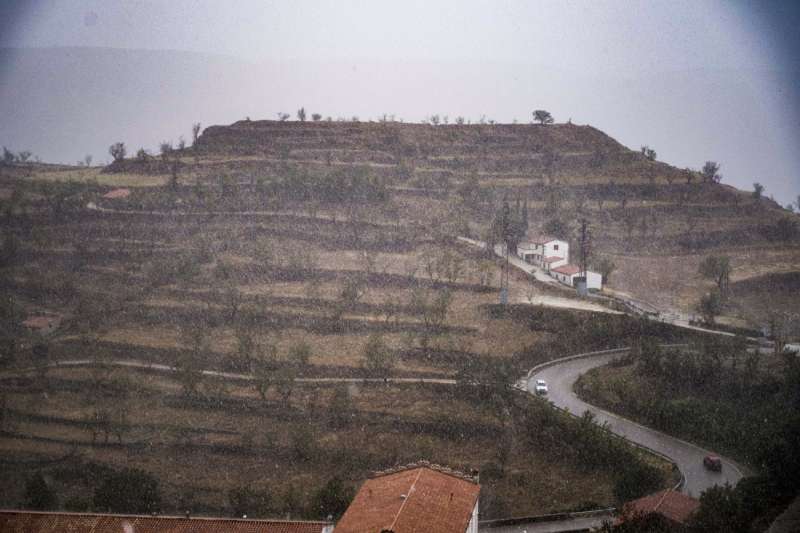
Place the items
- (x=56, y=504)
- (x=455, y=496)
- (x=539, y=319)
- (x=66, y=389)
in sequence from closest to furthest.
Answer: (x=455, y=496), (x=56, y=504), (x=66, y=389), (x=539, y=319)

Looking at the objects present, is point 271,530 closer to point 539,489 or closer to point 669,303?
point 539,489

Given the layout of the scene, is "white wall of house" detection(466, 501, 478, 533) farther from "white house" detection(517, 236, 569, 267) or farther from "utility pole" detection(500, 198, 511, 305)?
"white house" detection(517, 236, 569, 267)

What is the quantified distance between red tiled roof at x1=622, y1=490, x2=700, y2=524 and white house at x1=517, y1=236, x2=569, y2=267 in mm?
23253

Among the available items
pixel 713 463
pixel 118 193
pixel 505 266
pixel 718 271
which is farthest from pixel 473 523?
pixel 118 193

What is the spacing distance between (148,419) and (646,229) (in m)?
33.2

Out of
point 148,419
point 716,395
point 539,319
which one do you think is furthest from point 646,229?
point 148,419

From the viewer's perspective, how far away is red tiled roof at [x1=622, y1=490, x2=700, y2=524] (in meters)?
14.7

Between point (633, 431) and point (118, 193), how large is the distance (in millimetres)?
39233

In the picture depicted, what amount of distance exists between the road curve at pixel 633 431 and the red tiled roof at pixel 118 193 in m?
33.1

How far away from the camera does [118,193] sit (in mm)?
47500

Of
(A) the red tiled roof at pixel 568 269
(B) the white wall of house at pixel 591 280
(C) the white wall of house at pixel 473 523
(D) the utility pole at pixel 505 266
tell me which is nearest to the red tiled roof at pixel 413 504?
(C) the white wall of house at pixel 473 523

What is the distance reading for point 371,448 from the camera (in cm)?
2358

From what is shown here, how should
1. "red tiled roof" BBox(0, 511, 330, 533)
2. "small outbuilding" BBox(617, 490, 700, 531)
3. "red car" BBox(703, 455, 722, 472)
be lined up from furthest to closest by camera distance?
"red car" BBox(703, 455, 722, 472) < "red tiled roof" BBox(0, 511, 330, 533) < "small outbuilding" BBox(617, 490, 700, 531)

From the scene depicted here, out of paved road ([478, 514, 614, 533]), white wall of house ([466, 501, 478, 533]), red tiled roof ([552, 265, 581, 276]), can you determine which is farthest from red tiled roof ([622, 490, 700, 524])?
red tiled roof ([552, 265, 581, 276])
